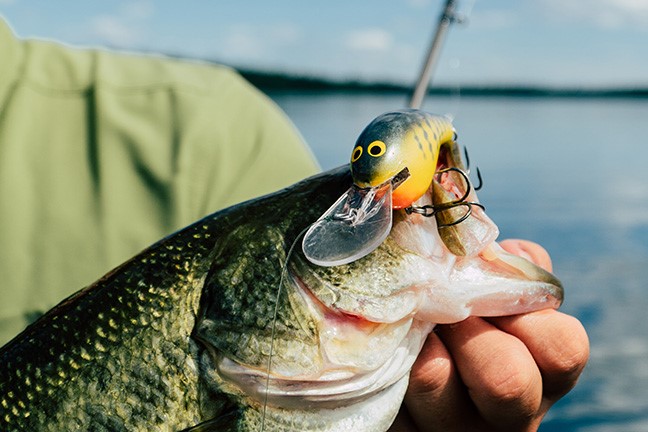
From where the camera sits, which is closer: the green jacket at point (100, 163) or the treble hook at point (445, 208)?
the treble hook at point (445, 208)

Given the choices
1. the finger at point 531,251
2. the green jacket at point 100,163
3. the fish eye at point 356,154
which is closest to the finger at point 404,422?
the finger at point 531,251

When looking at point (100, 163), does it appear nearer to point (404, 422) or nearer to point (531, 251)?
point (404, 422)

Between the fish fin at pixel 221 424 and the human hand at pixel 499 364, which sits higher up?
the human hand at pixel 499 364

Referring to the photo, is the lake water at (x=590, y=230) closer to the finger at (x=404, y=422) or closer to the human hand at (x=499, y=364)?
the human hand at (x=499, y=364)

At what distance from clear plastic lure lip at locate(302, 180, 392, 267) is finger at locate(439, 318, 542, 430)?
501 millimetres

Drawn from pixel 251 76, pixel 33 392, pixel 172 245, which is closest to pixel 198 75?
pixel 172 245

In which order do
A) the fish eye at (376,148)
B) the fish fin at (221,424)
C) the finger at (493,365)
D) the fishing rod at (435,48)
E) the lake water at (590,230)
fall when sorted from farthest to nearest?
the lake water at (590,230) → the fishing rod at (435,48) → the finger at (493,365) → the fish fin at (221,424) → the fish eye at (376,148)

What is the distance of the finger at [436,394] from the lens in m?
2.00

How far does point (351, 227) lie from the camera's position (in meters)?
1.66

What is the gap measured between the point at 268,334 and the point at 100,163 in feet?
5.73

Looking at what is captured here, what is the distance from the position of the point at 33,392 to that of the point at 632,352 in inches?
319

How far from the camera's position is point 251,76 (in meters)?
52.2

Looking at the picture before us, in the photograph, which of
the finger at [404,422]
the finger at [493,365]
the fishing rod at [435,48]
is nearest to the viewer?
the finger at [493,365]

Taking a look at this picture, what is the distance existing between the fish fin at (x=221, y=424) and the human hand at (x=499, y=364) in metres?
0.52
